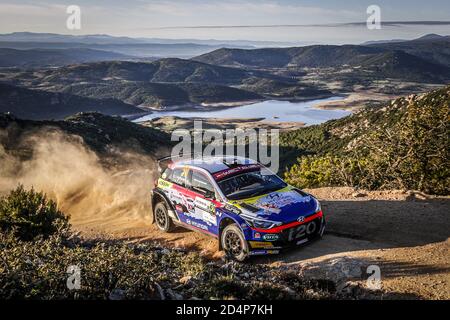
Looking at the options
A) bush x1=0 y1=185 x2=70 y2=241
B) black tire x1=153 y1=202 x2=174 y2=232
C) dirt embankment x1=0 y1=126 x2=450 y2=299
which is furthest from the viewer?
black tire x1=153 y1=202 x2=174 y2=232

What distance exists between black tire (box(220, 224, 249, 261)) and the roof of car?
1581mm

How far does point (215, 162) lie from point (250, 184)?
123cm

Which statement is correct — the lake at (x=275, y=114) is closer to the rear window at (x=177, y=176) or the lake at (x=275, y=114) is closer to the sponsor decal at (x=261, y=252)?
the rear window at (x=177, y=176)

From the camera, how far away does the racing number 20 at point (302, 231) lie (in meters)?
8.64

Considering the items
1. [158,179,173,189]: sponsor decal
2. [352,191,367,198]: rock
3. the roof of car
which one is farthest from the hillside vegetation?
[158,179,173,189]: sponsor decal

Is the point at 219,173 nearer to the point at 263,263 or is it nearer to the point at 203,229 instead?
the point at 203,229

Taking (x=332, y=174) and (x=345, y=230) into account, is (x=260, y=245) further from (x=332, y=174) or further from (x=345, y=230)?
(x=332, y=174)

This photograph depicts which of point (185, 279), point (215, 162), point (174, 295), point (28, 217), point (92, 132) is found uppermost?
point (215, 162)

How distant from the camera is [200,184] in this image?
1010cm

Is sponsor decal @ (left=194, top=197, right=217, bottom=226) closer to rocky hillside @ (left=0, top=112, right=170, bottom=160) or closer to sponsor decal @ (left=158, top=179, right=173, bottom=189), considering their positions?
sponsor decal @ (left=158, top=179, right=173, bottom=189)

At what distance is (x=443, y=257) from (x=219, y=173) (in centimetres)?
482

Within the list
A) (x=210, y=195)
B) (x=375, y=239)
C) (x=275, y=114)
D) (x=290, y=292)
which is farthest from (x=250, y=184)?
(x=275, y=114)

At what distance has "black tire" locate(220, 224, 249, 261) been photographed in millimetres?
8812

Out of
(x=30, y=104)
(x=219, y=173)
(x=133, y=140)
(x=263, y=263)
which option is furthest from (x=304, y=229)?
(x=30, y=104)
